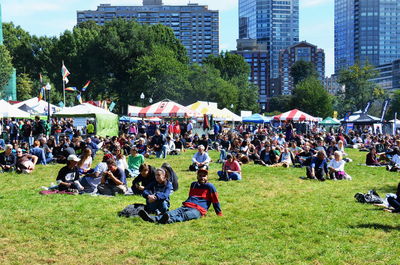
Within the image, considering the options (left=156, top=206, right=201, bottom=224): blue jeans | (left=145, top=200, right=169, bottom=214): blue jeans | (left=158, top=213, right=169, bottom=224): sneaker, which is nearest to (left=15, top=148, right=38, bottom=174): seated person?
(left=145, top=200, right=169, bottom=214): blue jeans

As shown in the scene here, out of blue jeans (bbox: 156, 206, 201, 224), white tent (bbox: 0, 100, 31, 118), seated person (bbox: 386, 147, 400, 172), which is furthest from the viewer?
white tent (bbox: 0, 100, 31, 118)

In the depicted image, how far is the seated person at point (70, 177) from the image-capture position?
12.1 meters

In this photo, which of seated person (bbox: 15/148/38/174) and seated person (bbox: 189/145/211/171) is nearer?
seated person (bbox: 15/148/38/174)

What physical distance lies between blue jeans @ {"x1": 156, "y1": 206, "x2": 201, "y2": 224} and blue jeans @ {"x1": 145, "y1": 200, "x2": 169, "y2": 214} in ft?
1.34

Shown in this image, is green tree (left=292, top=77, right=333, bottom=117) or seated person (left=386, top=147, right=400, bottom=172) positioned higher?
green tree (left=292, top=77, right=333, bottom=117)

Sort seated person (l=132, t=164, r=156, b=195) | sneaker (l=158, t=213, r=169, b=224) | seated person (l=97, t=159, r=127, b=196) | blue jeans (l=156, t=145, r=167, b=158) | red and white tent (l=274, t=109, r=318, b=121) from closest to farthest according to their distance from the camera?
sneaker (l=158, t=213, r=169, b=224)
seated person (l=132, t=164, r=156, b=195)
seated person (l=97, t=159, r=127, b=196)
blue jeans (l=156, t=145, r=167, b=158)
red and white tent (l=274, t=109, r=318, b=121)

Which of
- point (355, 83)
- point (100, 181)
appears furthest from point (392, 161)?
point (355, 83)

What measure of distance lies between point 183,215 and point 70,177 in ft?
14.1

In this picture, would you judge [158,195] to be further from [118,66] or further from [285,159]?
[118,66]

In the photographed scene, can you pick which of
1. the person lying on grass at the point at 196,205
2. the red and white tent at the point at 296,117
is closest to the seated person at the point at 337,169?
the person lying on grass at the point at 196,205

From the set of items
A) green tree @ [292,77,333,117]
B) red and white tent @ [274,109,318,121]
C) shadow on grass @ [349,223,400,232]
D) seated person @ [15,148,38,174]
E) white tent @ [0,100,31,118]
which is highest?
green tree @ [292,77,333,117]

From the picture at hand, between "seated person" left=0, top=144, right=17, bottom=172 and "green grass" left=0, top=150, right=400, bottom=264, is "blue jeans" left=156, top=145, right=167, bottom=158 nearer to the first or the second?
"seated person" left=0, top=144, right=17, bottom=172

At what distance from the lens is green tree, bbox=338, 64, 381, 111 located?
8988cm

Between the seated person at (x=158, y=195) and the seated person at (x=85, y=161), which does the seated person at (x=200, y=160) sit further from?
the seated person at (x=158, y=195)
